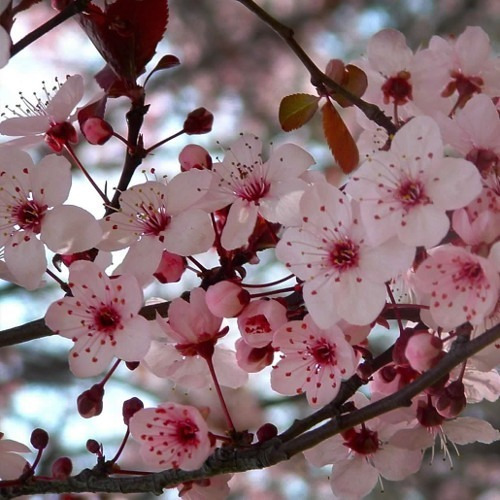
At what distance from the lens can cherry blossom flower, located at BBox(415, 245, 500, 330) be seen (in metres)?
0.97

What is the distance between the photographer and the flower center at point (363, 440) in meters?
1.24

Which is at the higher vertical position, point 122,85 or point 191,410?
point 122,85

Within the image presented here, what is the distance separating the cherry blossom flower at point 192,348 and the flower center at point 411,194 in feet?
0.88

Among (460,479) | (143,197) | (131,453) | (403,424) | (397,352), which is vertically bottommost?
(460,479)

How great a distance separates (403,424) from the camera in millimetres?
1218

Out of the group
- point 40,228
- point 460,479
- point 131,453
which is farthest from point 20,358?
point 40,228

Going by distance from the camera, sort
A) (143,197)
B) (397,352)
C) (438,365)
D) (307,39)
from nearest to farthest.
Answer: (438,365) < (397,352) < (143,197) < (307,39)

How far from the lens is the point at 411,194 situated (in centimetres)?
105

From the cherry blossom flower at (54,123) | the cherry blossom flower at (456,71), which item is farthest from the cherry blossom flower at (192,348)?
the cherry blossom flower at (456,71)

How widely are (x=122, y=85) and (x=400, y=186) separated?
1.27 ft

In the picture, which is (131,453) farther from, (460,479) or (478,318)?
(478,318)

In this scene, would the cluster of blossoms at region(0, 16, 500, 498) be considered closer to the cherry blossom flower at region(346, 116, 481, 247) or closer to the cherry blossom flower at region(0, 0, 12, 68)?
the cherry blossom flower at region(346, 116, 481, 247)

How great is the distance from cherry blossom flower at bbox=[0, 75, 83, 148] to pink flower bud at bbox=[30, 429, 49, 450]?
39cm

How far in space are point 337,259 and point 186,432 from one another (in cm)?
27
